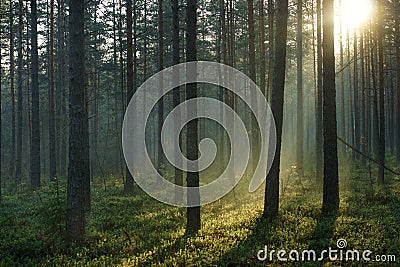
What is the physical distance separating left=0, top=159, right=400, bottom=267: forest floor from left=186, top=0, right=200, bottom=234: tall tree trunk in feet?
1.30

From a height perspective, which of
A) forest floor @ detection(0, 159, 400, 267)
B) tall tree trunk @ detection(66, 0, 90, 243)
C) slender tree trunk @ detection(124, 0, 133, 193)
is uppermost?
slender tree trunk @ detection(124, 0, 133, 193)

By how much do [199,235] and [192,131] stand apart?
→ 263cm

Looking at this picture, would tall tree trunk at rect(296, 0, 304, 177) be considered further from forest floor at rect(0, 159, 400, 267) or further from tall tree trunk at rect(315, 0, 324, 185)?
forest floor at rect(0, 159, 400, 267)

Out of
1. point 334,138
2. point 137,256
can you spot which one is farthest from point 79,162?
point 334,138

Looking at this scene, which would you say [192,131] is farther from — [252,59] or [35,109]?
[35,109]

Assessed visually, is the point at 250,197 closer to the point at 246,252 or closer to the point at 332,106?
the point at 332,106

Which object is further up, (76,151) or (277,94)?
(277,94)

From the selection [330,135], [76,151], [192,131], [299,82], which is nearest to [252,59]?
[299,82]

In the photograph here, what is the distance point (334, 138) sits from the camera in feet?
39.2

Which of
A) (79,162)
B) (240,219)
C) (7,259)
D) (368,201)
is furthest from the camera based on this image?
(368,201)

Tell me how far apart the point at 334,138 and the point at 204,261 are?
6628 millimetres

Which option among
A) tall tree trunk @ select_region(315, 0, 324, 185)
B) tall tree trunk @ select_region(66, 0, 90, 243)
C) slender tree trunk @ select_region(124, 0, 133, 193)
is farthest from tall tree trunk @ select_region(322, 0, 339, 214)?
slender tree trunk @ select_region(124, 0, 133, 193)

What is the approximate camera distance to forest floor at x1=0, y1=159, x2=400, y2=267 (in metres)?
7.68

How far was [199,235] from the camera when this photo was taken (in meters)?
9.62
